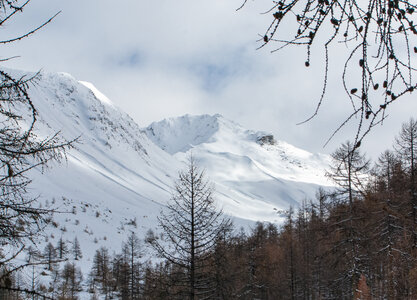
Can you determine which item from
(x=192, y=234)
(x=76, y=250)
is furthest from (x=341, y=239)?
(x=76, y=250)

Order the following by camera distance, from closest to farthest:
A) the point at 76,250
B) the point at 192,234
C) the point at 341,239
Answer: the point at 192,234
the point at 341,239
the point at 76,250

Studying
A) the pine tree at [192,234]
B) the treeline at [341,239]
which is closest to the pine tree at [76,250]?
the treeline at [341,239]

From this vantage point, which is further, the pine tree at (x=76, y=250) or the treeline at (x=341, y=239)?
the pine tree at (x=76, y=250)

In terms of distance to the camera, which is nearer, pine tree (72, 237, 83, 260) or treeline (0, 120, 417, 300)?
treeline (0, 120, 417, 300)

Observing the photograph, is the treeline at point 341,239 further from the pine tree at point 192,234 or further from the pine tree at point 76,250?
the pine tree at point 76,250

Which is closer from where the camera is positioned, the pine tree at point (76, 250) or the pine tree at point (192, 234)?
the pine tree at point (192, 234)

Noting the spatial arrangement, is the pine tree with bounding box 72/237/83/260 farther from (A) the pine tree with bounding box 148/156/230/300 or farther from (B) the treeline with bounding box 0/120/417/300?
(A) the pine tree with bounding box 148/156/230/300

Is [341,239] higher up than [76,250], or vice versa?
[76,250]

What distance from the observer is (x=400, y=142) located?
1628 cm

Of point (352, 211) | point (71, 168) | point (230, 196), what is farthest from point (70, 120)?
point (352, 211)

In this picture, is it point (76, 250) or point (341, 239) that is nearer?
point (341, 239)

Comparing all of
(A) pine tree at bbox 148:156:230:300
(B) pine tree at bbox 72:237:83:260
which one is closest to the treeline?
(A) pine tree at bbox 148:156:230:300

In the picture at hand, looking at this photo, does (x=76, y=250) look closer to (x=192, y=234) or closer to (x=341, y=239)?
(x=341, y=239)

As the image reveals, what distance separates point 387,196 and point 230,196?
167 meters
